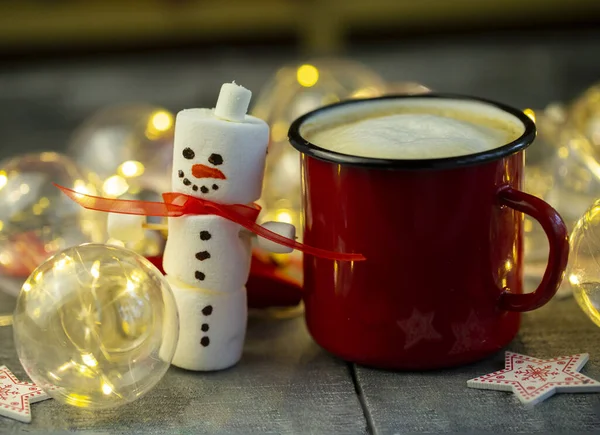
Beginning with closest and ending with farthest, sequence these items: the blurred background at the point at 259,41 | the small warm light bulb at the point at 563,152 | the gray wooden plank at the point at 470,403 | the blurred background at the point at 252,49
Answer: the gray wooden plank at the point at 470,403 < the small warm light bulb at the point at 563,152 < the blurred background at the point at 252,49 < the blurred background at the point at 259,41

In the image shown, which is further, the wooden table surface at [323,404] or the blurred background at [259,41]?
the blurred background at [259,41]

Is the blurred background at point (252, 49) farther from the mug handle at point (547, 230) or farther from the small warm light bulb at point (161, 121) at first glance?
the mug handle at point (547, 230)

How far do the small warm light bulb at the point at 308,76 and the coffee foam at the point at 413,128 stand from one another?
1.08 ft

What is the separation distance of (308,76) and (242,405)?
0.56m

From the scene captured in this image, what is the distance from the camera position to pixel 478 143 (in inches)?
25.6

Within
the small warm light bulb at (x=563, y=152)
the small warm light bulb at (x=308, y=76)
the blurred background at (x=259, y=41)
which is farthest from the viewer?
the blurred background at (x=259, y=41)

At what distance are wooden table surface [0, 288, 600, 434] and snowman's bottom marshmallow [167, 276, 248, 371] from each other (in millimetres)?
13

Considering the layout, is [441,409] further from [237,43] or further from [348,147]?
[237,43]

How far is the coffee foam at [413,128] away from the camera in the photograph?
64 centimetres

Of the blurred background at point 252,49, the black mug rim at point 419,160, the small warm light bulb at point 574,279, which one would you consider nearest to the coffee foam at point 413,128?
the black mug rim at point 419,160

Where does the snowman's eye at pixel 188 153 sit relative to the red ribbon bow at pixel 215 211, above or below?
above

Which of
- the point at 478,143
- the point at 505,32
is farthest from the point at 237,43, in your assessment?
the point at 478,143

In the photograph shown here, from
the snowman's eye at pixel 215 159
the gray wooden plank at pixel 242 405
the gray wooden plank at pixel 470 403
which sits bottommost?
the gray wooden plank at pixel 242 405

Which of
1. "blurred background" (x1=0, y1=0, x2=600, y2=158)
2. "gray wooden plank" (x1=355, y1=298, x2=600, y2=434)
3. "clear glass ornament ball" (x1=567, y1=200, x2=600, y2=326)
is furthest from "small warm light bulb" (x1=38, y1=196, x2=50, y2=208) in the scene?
"blurred background" (x1=0, y1=0, x2=600, y2=158)
